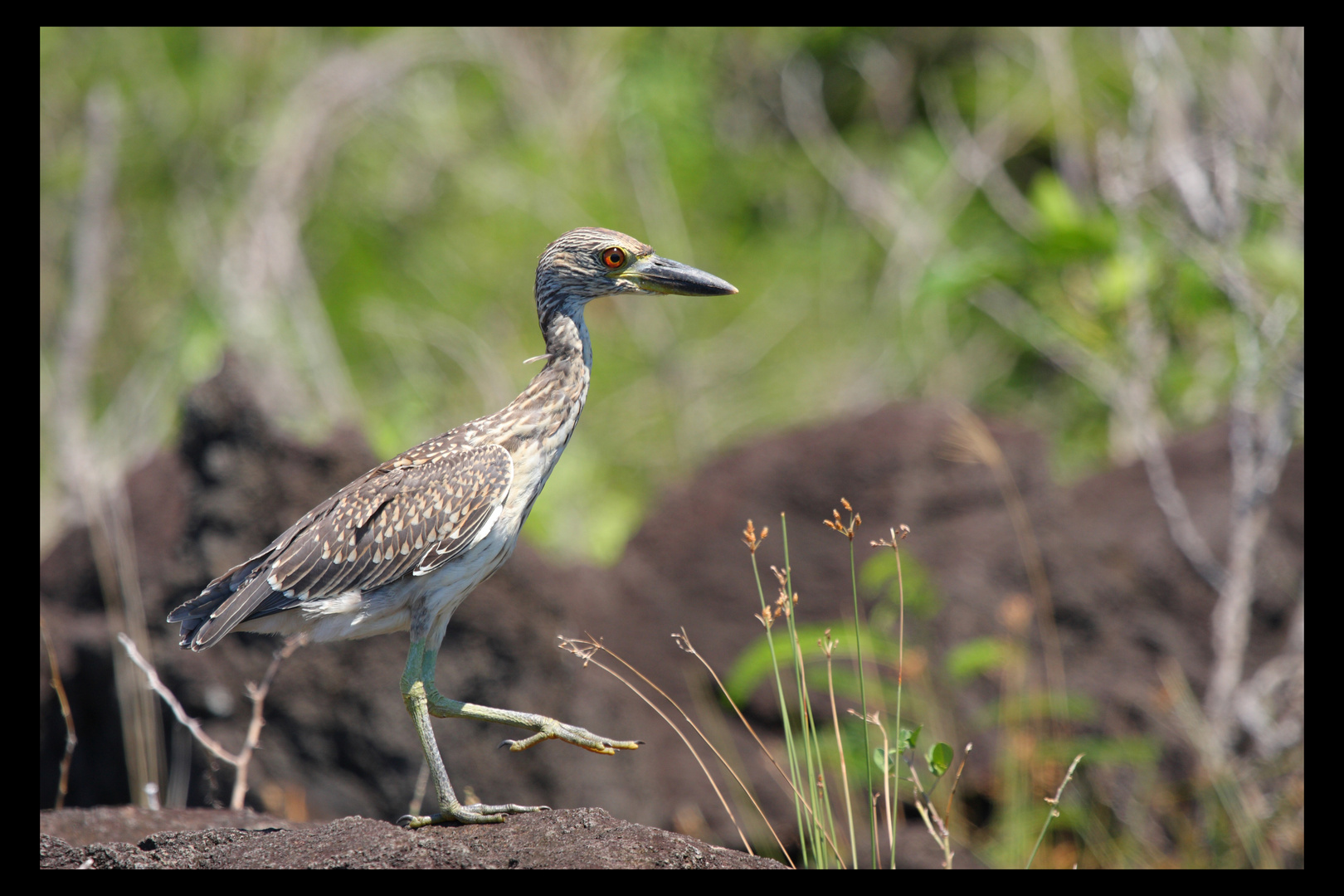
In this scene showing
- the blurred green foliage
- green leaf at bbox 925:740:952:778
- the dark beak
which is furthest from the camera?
the blurred green foliage

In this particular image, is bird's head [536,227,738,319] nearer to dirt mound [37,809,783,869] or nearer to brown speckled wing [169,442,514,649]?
brown speckled wing [169,442,514,649]

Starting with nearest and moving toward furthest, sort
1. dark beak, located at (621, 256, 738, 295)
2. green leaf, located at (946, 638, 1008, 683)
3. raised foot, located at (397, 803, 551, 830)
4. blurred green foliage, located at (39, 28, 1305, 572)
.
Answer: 1. raised foot, located at (397, 803, 551, 830)
2. dark beak, located at (621, 256, 738, 295)
3. green leaf, located at (946, 638, 1008, 683)
4. blurred green foliage, located at (39, 28, 1305, 572)

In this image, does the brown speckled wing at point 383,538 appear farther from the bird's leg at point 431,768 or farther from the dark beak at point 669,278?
the dark beak at point 669,278

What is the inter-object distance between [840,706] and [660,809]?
1.46 m

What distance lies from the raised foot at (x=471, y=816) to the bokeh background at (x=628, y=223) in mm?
5681

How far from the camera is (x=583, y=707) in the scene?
23.2 ft

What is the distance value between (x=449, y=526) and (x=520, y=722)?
0.84m

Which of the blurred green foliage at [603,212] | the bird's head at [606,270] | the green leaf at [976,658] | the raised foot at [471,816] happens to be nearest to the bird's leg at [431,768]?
the raised foot at [471,816]

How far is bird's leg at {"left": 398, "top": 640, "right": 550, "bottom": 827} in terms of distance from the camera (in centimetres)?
416

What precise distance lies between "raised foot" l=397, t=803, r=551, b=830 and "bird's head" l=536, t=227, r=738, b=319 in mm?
1997

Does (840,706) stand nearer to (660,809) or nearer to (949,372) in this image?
(660,809)

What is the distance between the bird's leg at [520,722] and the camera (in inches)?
165

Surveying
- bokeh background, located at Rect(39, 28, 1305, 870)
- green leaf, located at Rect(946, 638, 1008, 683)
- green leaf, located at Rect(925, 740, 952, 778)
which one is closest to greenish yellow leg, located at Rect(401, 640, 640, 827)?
green leaf, located at Rect(925, 740, 952, 778)

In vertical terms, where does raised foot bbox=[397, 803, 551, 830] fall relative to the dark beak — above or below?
below
